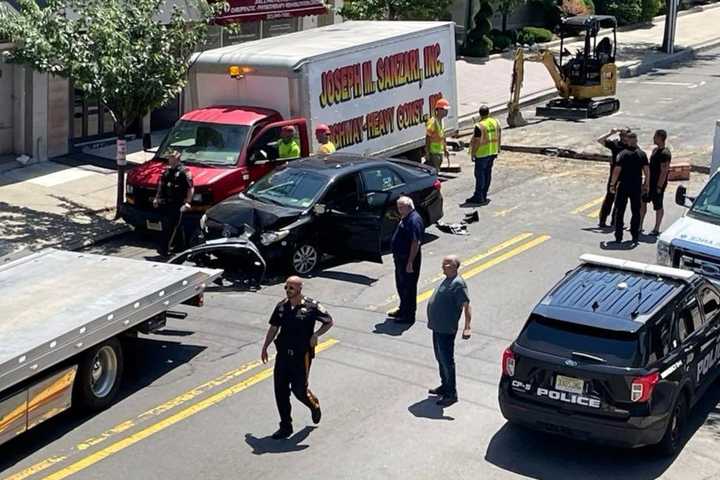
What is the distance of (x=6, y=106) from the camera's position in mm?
23875

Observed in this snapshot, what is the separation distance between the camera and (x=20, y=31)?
19344mm

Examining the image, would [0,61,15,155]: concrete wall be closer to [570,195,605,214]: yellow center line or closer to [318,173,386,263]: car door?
[318,173,386,263]: car door

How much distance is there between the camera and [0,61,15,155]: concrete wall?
2377cm

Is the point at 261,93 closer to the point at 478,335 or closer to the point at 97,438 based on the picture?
the point at 478,335

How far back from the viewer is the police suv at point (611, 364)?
1098 centimetres

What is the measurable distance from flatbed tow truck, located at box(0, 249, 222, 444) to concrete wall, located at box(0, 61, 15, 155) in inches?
395

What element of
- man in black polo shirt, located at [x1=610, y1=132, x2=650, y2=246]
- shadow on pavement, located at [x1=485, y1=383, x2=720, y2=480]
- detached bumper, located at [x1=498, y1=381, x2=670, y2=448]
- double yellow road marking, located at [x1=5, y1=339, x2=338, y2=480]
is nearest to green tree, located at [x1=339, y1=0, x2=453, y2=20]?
man in black polo shirt, located at [x1=610, y1=132, x2=650, y2=246]

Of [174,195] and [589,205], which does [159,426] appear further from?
[589,205]

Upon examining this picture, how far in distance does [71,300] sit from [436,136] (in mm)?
10204

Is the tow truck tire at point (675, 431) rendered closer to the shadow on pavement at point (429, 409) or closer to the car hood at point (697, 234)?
the shadow on pavement at point (429, 409)

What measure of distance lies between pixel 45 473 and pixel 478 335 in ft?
18.5

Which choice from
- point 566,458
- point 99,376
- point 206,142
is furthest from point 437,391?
point 206,142

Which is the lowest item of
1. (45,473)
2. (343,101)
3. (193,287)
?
(45,473)

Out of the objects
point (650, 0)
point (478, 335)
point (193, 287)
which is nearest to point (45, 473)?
point (193, 287)
